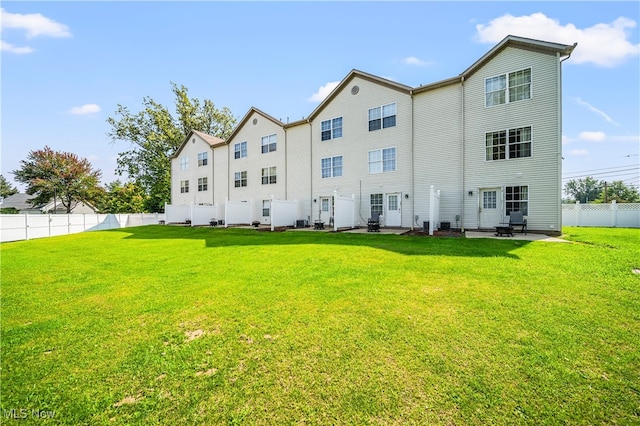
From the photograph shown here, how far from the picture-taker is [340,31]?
12664 millimetres

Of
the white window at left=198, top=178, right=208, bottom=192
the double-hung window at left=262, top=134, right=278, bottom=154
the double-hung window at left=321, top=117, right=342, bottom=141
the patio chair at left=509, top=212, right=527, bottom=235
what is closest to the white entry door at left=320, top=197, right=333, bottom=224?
the double-hung window at left=321, top=117, right=342, bottom=141

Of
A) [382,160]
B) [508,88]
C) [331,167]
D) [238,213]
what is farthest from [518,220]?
[238,213]

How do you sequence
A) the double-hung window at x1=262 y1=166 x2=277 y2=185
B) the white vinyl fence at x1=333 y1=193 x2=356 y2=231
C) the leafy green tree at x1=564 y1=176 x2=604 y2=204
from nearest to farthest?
the white vinyl fence at x1=333 y1=193 x2=356 y2=231, the double-hung window at x1=262 y1=166 x2=277 y2=185, the leafy green tree at x1=564 y1=176 x2=604 y2=204

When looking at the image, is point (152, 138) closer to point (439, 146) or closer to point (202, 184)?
point (202, 184)

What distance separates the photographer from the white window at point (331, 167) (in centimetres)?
1858

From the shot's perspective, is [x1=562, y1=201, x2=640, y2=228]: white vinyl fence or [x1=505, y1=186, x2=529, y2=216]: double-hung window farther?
[x1=562, y1=201, x2=640, y2=228]: white vinyl fence

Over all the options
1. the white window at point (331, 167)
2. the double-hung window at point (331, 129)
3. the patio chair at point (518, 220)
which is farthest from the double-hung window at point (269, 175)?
the patio chair at point (518, 220)

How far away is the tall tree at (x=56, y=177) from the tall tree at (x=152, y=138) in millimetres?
6724

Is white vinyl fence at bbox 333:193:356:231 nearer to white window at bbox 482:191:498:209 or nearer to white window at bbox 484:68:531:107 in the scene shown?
white window at bbox 482:191:498:209

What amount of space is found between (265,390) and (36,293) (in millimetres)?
5815

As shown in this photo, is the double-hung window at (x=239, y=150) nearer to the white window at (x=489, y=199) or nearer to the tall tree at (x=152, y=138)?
the tall tree at (x=152, y=138)

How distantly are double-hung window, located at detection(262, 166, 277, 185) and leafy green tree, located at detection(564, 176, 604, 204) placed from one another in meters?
70.7

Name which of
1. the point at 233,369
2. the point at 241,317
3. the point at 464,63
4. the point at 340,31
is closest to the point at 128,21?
the point at 340,31

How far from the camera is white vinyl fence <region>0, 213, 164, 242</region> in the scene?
17469 millimetres
